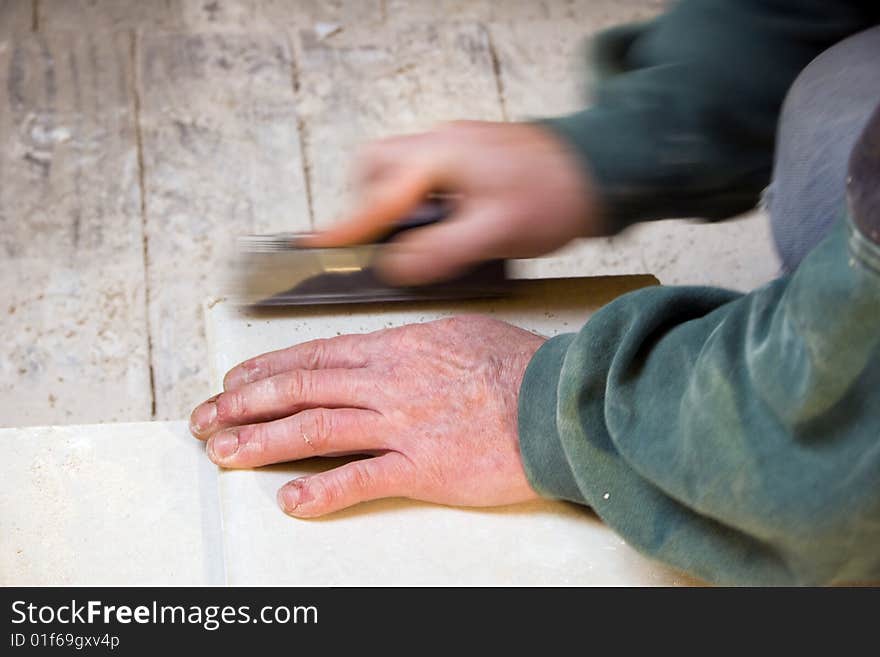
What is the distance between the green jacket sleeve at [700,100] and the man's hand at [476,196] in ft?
0.10

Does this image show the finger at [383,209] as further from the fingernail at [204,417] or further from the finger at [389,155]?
the fingernail at [204,417]

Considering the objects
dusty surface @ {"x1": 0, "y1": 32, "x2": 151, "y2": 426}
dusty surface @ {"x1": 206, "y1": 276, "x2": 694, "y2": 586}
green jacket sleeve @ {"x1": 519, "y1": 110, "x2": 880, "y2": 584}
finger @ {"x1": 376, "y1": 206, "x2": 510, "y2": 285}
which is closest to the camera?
green jacket sleeve @ {"x1": 519, "y1": 110, "x2": 880, "y2": 584}

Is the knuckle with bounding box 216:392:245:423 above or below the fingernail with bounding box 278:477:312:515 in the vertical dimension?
above

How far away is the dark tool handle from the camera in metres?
0.95

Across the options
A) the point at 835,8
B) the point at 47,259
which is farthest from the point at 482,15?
the point at 835,8

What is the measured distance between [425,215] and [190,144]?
82 cm

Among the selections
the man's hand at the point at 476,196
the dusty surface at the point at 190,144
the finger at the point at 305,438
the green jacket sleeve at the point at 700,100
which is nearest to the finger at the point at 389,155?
the man's hand at the point at 476,196

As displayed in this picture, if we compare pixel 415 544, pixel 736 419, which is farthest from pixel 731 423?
pixel 415 544

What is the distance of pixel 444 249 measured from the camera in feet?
3.07

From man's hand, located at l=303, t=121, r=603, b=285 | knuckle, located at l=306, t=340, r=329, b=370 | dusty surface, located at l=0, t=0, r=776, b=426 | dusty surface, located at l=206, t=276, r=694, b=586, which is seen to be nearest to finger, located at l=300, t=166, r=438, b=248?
man's hand, located at l=303, t=121, r=603, b=285

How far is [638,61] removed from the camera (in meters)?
1.02

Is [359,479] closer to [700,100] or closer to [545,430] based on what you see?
[545,430]

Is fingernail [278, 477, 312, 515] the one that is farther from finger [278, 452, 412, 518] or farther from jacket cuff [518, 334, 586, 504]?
jacket cuff [518, 334, 586, 504]

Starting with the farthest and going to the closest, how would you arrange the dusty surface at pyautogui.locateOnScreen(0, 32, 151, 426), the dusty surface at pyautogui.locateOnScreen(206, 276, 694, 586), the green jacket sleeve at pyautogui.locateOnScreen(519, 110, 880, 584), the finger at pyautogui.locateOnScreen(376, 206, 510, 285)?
the dusty surface at pyautogui.locateOnScreen(0, 32, 151, 426) < the finger at pyautogui.locateOnScreen(376, 206, 510, 285) < the dusty surface at pyautogui.locateOnScreen(206, 276, 694, 586) < the green jacket sleeve at pyautogui.locateOnScreen(519, 110, 880, 584)
